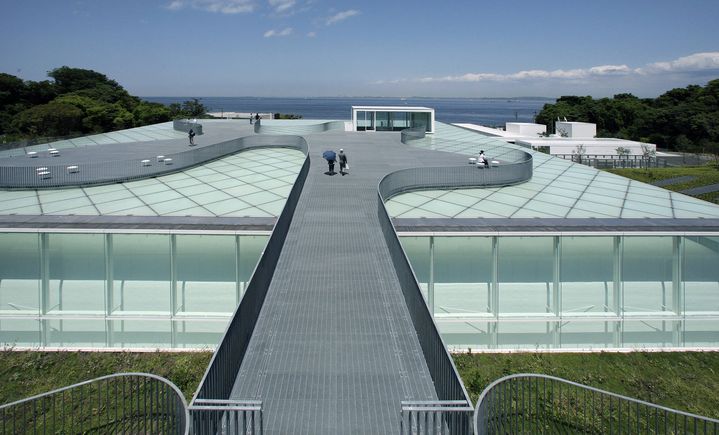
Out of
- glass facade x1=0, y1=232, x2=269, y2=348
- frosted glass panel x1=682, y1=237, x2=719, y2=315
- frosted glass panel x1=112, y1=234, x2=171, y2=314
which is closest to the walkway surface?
glass facade x1=0, y1=232, x2=269, y2=348

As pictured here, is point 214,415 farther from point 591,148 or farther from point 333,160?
point 591,148

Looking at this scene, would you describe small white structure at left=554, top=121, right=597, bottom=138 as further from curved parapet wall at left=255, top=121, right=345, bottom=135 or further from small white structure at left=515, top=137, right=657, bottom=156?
curved parapet wall at left=255, top=121, right=345, bottom=135

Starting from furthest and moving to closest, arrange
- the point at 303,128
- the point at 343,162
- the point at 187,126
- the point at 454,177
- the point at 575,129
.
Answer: the point at 575,129 → the point at 303,128 → the point at 187,126 → the point at 343,162 → the point at 454,177

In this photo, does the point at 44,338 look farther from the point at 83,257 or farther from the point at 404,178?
the point at 404,178

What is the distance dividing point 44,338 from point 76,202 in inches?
230

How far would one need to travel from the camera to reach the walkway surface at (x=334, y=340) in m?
9.52

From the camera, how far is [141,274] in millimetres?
19094

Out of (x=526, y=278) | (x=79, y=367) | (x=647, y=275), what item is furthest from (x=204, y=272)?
(x=647, y=275)

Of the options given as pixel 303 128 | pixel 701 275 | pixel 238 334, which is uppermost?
pixel 303 128

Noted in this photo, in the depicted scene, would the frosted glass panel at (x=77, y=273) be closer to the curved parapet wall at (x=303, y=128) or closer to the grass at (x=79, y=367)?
the grass at (x=79, y=367)

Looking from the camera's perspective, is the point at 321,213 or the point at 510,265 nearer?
the point at 510,265

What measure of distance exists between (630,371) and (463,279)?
5.68 metres

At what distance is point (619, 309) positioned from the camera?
19.1 metres

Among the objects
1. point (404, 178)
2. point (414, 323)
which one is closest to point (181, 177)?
point (404, 178)
